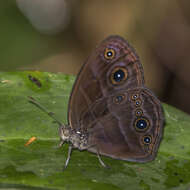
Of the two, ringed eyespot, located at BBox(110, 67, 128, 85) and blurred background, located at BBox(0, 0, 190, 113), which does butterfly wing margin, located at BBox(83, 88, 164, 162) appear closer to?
ringed eyespot, located at BBox(110, 67, 128, 85)

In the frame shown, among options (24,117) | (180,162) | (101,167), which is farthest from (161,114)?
(24,117)

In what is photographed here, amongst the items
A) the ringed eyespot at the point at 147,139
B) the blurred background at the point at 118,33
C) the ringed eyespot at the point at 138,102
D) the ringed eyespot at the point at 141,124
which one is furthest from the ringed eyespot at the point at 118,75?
the blurred background at the point at 118,33

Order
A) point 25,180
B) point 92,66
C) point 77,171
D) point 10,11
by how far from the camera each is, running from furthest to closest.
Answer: point 10,11 → point 92,66 → point 77,171 → point 25,180

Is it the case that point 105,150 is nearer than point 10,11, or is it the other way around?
point 105,150

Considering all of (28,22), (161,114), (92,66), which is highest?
(92,66)

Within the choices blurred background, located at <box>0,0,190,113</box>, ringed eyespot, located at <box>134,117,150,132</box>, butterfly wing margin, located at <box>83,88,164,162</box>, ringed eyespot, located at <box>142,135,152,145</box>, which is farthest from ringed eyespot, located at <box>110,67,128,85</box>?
blurred background, located at <box>0,0,190,113</box>

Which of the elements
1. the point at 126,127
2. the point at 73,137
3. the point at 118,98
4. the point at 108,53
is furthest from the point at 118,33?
the point at 73,137

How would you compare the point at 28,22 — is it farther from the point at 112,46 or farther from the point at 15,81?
the point at 112,46
